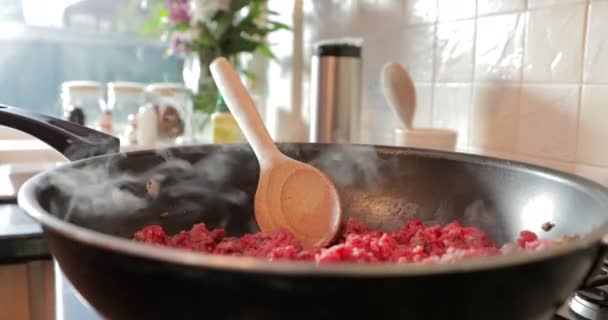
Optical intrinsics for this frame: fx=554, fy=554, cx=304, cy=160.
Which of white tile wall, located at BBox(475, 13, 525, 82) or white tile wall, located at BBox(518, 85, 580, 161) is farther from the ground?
white tile wall, located at BBox(475, 13, 525, 82)

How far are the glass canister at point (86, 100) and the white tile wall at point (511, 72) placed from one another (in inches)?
33.3

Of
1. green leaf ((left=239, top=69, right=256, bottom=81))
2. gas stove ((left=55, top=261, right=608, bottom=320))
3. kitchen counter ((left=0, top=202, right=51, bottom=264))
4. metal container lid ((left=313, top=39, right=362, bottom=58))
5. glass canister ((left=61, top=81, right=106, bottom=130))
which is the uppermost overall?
metal container lid ((left=313, top=39, right=362, bottom=58))

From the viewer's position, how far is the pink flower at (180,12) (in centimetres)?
167

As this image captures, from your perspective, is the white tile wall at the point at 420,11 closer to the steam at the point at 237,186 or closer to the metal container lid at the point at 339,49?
the metal container lid at the point at 339,49

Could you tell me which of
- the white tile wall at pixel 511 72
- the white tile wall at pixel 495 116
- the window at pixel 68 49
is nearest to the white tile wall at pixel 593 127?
the white tile wall at pixel 511 72

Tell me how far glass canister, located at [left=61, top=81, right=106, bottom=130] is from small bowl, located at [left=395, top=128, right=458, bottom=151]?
0.96m

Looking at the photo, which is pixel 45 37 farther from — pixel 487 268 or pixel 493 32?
pixel 487 268

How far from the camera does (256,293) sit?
11.7 inches

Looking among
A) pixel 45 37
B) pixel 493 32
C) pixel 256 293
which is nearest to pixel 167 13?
pixel 45 37

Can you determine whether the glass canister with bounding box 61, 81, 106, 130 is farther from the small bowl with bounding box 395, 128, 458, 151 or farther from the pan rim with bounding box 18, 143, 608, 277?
the pan rim with bounding box 18, 143, 608, 277

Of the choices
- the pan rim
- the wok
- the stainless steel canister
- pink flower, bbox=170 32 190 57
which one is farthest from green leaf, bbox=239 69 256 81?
the pan rim

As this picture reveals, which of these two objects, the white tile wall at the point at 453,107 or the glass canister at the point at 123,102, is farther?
the glass canister at the point at 123,102

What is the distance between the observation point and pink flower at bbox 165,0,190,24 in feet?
5.48

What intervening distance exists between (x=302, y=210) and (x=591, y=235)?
0.42m
